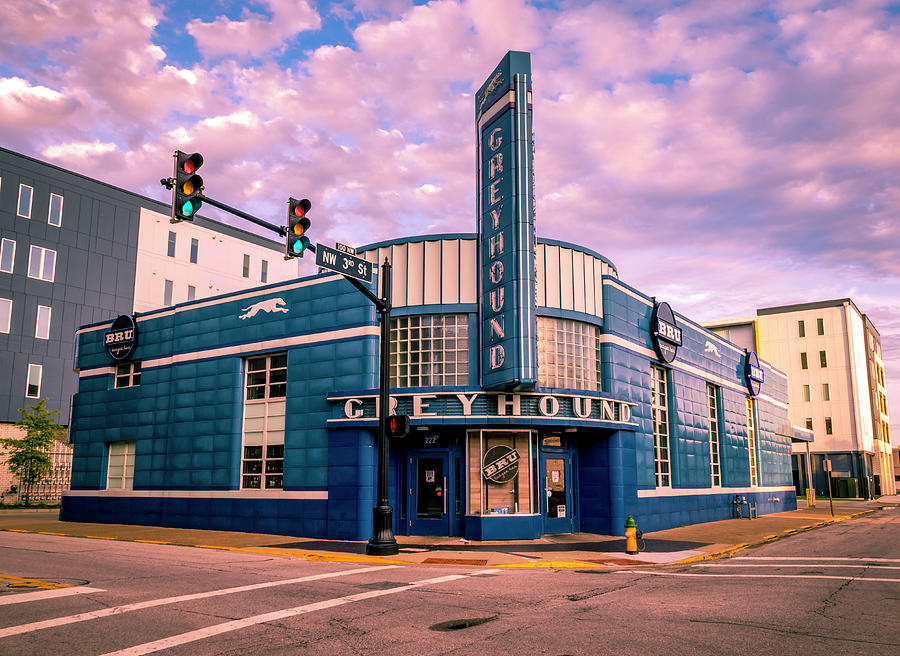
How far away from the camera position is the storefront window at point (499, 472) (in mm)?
21812

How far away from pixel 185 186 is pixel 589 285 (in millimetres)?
16341

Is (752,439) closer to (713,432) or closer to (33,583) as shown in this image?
(713,432)

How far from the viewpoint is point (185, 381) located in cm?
2831

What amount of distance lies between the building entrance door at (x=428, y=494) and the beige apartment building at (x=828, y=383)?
2388 inches

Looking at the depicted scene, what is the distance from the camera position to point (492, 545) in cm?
2025

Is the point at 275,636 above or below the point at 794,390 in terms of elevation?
below

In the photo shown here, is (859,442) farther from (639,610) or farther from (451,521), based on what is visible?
(639,610)

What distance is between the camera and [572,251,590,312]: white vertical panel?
80.3ft

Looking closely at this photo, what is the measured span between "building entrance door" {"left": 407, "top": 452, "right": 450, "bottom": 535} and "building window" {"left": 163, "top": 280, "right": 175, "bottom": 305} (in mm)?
44590

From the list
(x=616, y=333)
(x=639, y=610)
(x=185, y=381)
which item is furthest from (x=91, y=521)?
(x=639, y=610)

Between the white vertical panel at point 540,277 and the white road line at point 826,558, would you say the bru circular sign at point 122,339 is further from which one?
the white road line at point 826,558

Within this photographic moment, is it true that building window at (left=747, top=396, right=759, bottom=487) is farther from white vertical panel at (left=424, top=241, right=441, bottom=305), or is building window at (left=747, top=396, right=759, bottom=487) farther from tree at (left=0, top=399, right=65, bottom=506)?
tree at (left=0, top=399, right=65, bottom=506)

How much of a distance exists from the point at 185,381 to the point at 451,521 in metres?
12.7

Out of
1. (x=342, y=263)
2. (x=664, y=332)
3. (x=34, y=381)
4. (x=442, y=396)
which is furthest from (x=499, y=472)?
(x=34, y=381)
